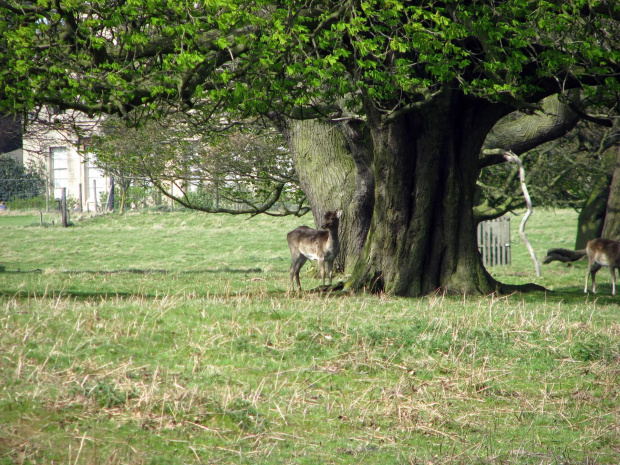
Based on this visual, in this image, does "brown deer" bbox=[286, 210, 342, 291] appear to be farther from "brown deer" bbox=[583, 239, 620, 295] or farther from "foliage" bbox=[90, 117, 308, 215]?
"brown deer" bbox=[583, 239, 620, 295]

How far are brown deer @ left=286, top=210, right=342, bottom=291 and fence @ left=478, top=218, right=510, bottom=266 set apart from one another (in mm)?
12263

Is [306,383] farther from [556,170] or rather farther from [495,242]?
[495,242]

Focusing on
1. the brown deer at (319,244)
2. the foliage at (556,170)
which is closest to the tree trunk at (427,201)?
the brown deer at (319,244)

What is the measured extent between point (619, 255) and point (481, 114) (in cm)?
629

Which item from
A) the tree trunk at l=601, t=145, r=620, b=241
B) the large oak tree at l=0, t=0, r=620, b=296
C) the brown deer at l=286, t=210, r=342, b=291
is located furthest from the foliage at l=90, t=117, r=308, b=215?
the tree trunk at l=601, t=145, r=620, b=241

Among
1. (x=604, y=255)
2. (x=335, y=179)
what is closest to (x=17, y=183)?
(x=335, y=179)

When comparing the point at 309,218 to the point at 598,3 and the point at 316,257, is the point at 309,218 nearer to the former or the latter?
the point at 316,257

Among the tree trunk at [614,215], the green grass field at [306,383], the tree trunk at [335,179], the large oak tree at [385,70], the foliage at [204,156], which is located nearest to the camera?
the green grass field at [306,383]

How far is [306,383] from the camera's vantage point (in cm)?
695

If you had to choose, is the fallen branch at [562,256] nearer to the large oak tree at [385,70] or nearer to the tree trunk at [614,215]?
the tree trunk at [614,215]

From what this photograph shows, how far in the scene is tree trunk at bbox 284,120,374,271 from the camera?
16703mm

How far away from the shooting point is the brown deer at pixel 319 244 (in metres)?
14.6

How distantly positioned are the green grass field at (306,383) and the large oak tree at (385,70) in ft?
7.75

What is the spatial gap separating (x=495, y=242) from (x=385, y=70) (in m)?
15.5
